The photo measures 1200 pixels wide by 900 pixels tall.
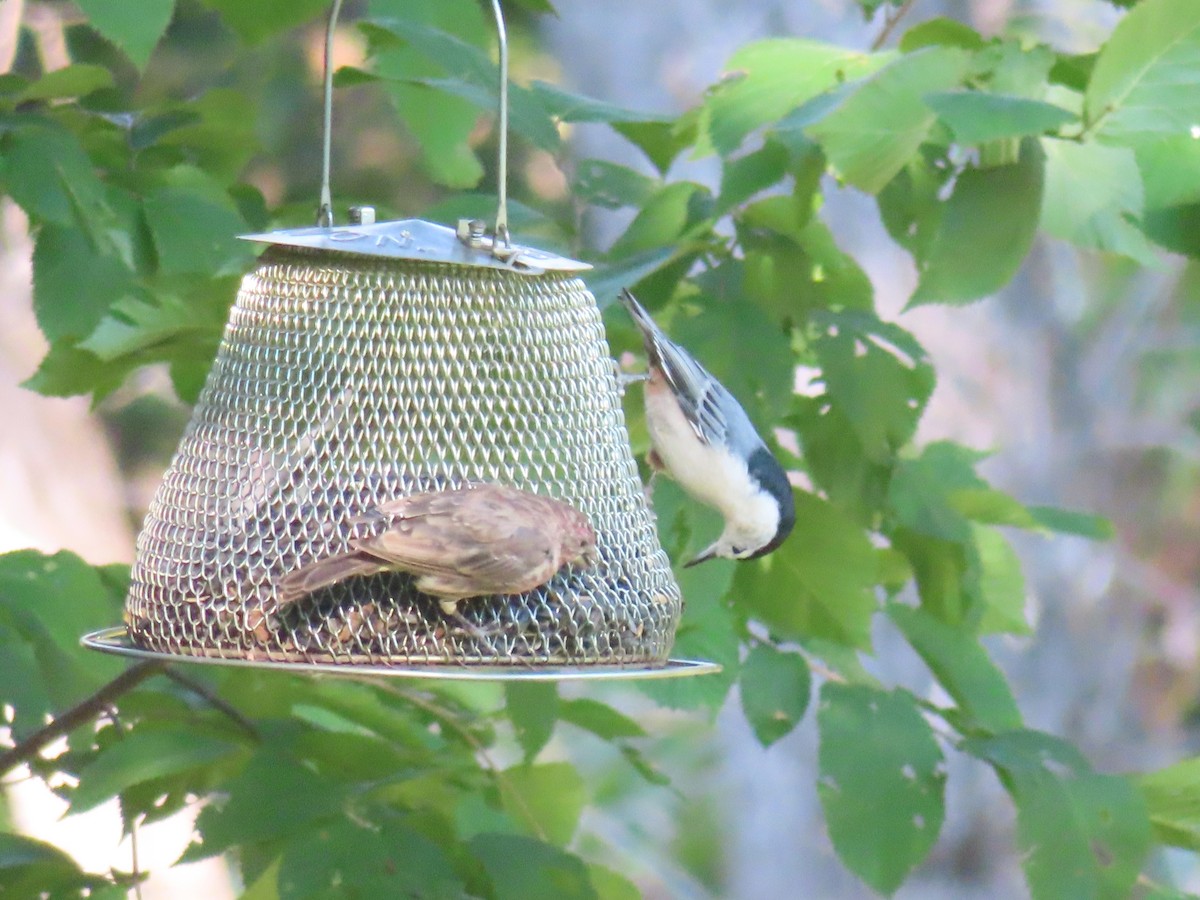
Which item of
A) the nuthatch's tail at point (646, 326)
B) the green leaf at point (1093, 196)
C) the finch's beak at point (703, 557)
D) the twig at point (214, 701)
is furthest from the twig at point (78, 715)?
the green leaf at point (1093, 196)

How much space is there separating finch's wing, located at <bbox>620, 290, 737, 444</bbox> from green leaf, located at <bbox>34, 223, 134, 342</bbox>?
1226mm

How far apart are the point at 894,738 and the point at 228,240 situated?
Result: 2026mm

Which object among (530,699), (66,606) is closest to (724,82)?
(530,699)

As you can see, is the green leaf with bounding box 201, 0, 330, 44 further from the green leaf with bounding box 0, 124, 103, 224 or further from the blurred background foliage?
the green leaf with bounding box 0, 124, 103, 224

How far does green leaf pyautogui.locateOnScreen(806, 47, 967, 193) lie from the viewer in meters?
3.21

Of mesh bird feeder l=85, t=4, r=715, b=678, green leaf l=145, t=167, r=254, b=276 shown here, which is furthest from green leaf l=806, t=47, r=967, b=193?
green leaf l=145, t=167, r=254, b=276

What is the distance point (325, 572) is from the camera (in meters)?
2.53

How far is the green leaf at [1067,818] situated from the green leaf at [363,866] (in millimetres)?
1355

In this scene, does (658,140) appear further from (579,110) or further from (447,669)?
(447,669)

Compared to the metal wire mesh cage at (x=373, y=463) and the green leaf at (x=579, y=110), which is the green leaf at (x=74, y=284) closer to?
the metal wire mesh cage at (x=373, y=463)

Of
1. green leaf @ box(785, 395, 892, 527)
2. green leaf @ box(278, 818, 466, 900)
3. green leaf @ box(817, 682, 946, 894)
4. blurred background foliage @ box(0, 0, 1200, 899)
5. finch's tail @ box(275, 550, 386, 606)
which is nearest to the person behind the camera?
finch's tail @ box(275, 550, 386, 606)

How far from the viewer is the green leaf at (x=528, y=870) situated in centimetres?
333

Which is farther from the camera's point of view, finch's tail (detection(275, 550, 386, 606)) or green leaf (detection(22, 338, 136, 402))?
green leaf (detection(22, 338, 136, 402))

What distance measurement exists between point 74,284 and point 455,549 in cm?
139
